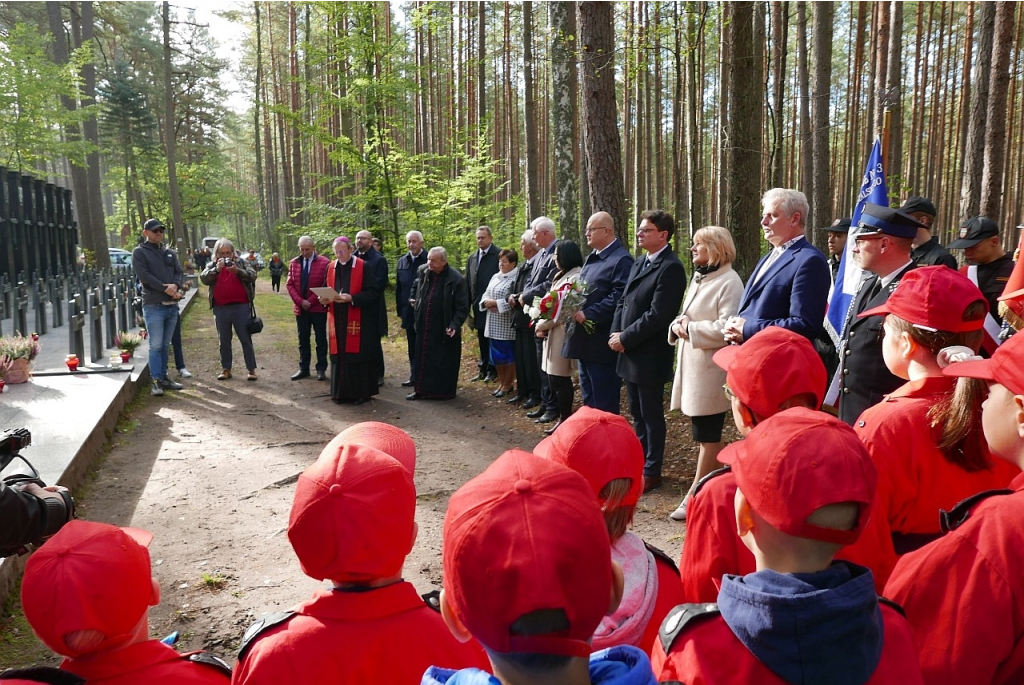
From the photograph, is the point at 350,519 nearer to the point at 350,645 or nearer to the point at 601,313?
the point at 350,645

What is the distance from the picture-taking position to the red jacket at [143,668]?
174cm

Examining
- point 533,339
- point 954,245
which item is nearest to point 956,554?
point 954,245

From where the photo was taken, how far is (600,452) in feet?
7.06

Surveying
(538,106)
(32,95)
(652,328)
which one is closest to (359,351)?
(652,328)

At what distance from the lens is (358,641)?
70.3 inches

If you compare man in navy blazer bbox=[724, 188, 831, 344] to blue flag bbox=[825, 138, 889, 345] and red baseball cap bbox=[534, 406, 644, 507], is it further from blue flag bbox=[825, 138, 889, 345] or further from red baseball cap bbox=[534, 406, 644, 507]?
red baseball cap bbox=[534, 406, 644, 507]

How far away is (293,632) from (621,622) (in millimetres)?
816

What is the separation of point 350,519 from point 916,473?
65.4 inches

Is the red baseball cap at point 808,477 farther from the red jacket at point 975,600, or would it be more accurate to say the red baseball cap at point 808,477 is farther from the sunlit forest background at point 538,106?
the sunlit forest background at point 538,106

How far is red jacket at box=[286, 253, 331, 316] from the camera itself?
10.7m

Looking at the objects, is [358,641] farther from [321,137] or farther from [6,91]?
[6,91]

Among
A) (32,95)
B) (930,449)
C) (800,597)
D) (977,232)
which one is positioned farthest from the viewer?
(32,95)

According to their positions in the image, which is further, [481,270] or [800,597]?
[481,270]

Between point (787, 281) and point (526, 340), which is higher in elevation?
point (787, 281)
